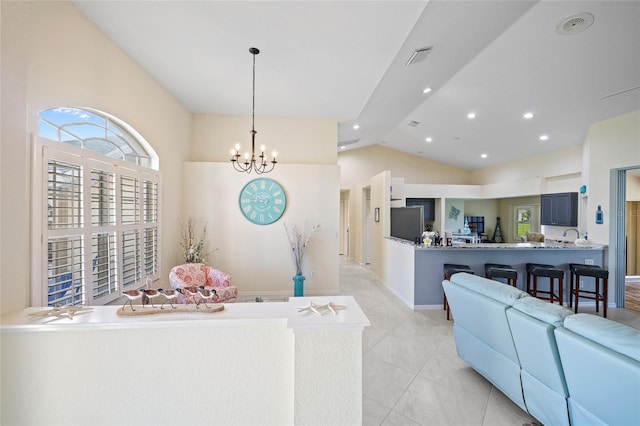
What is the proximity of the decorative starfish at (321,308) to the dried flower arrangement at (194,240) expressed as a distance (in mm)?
3337

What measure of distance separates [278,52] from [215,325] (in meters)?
2.82

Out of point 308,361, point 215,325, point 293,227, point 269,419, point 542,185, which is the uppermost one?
point 542,185

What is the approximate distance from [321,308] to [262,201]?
3.52m

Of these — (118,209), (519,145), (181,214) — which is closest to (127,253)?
(118,209)

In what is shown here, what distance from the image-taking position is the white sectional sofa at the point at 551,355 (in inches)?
51.8

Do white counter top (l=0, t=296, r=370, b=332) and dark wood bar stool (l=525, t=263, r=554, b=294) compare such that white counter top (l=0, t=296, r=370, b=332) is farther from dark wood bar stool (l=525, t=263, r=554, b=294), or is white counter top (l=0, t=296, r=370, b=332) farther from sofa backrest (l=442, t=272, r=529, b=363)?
dark wood bar stool (l=525, t=263, r=554, b=294)

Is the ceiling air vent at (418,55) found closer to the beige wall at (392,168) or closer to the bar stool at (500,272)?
the bar stool at (500,272)

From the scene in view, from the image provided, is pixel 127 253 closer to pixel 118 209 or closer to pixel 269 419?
pixel 118 209

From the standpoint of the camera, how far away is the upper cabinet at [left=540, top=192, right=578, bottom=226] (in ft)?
17.7

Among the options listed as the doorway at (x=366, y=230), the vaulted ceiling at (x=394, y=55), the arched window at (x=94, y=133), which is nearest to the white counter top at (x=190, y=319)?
the arched window at (x=94, y=133)

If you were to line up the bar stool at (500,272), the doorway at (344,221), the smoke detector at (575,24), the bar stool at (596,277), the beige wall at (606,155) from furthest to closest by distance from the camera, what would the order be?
the doorway at (344,221) → the beige wall at (606,155) → the bar stool at (596,277) → the bar stool at (500,272) → the smoke detector at (575,24)

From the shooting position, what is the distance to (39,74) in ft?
6.50

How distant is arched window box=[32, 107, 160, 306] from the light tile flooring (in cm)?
265

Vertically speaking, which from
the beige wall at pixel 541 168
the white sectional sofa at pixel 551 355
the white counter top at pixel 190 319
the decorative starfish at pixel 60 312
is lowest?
the white sectional sofa at pixel 551 355
